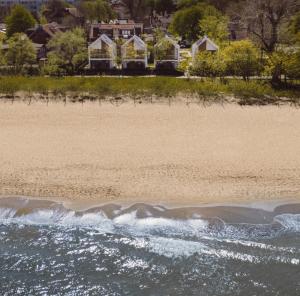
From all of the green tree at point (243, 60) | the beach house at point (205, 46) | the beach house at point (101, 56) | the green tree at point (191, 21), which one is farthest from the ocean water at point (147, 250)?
the green tree at point (191, 21)

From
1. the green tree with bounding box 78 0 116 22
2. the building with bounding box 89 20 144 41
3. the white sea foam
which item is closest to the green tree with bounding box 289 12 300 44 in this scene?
the building with bounding box 89 20 144 41

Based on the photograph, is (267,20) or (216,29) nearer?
(267,20)

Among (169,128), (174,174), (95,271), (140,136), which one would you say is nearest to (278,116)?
(169,128)

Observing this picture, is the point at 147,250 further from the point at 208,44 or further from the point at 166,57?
the point at 208,44

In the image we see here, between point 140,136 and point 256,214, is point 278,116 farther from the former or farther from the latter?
point 256,214

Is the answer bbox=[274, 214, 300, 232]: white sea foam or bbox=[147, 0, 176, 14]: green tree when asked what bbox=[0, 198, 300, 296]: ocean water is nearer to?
bbox=[274, 214, 300, 232]: white sea foam

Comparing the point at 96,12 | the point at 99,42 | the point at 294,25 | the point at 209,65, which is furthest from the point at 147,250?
the point at 96,12

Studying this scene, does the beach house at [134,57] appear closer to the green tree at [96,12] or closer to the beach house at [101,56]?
the beach house at [101,56]
